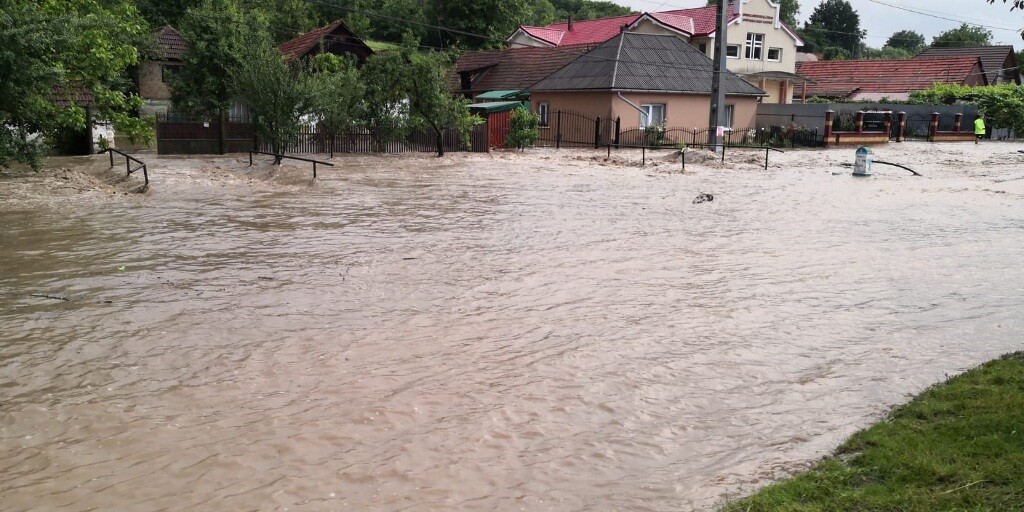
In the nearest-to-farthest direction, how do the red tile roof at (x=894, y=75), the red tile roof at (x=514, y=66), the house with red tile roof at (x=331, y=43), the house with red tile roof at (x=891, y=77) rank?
the house with red tile roof at (x=331, y=43) → the red tile roof at (x=514, y=66) → the house with red tile roof at (x=891, y=77) → the red tile roof at (x=894, y=75)

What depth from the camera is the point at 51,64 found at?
58.4 feet

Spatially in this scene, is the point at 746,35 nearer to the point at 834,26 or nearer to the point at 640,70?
the point at 640,70

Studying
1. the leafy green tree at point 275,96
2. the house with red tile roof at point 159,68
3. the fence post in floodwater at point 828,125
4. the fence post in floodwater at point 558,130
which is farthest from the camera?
the house with red tile roof at point 159,68

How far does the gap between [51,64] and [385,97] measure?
543 inches

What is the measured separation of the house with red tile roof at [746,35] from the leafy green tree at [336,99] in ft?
76.8

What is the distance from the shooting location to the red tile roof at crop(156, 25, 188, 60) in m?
40.9

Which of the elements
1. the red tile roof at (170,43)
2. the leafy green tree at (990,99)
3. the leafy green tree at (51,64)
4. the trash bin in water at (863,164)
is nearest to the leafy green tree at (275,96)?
the leafy green tree at (51,64)

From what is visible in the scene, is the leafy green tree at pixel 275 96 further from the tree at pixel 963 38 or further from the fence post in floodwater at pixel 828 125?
the tree at pixel 963 38

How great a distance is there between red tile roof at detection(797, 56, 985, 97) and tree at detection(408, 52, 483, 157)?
29963mm

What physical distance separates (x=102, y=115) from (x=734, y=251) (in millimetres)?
19515

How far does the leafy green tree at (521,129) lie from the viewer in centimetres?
3300

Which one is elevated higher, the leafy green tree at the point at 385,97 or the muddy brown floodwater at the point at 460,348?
the leafy green tree at the point at 385,97

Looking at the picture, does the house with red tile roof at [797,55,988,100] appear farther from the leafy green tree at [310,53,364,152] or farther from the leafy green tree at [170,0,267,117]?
the leafy green tree at [170,0,267,117]

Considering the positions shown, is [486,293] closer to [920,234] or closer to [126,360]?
[126,360]
